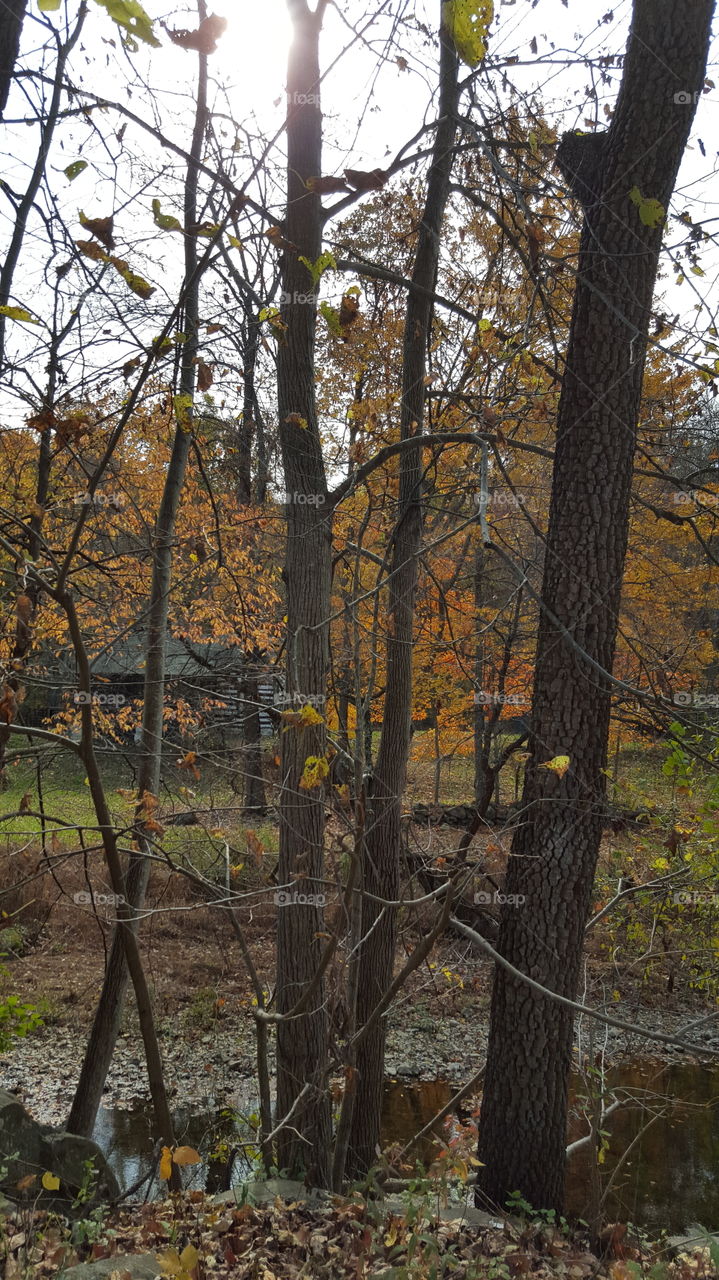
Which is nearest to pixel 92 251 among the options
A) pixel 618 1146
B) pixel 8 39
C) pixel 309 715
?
pixel 8 39

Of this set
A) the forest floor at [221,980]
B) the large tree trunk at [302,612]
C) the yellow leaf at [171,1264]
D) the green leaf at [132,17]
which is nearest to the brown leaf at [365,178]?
the large tree trunk at [302,612]

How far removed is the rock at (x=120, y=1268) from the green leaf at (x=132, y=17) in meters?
3.67

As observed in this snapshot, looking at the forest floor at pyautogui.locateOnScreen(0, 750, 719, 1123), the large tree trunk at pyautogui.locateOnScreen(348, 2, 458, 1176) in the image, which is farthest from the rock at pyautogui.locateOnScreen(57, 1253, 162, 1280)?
the forest floor at pyautogui.locateOnScreen(0, 750, 719, 1123)

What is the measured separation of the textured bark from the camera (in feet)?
10.1

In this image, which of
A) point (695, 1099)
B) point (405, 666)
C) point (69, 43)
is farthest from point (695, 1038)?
point (69, 43)

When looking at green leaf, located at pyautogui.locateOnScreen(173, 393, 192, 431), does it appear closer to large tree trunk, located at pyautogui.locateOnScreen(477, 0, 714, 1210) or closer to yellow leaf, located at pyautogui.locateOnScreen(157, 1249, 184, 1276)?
large tree trunk, located at pyautogui.locateOnScreen(477, 0, 714, 1210)

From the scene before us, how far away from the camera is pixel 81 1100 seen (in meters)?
5.98

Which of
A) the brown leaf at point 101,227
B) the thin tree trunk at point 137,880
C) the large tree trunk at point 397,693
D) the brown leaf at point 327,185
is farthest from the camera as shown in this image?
the large tree trunk at point 397,693

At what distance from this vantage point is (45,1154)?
525 cm

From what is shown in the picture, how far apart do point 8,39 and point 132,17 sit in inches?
68.8

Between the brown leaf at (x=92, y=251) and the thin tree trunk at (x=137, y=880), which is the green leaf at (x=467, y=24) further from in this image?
the thin tree trunk at (x=137, y=880)

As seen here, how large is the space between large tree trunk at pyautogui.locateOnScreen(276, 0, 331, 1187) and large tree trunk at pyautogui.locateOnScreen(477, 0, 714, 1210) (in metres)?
1.05

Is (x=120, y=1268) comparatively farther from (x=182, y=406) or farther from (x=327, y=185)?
(x=327, y=185)

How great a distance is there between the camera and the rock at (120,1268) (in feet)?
10.3
